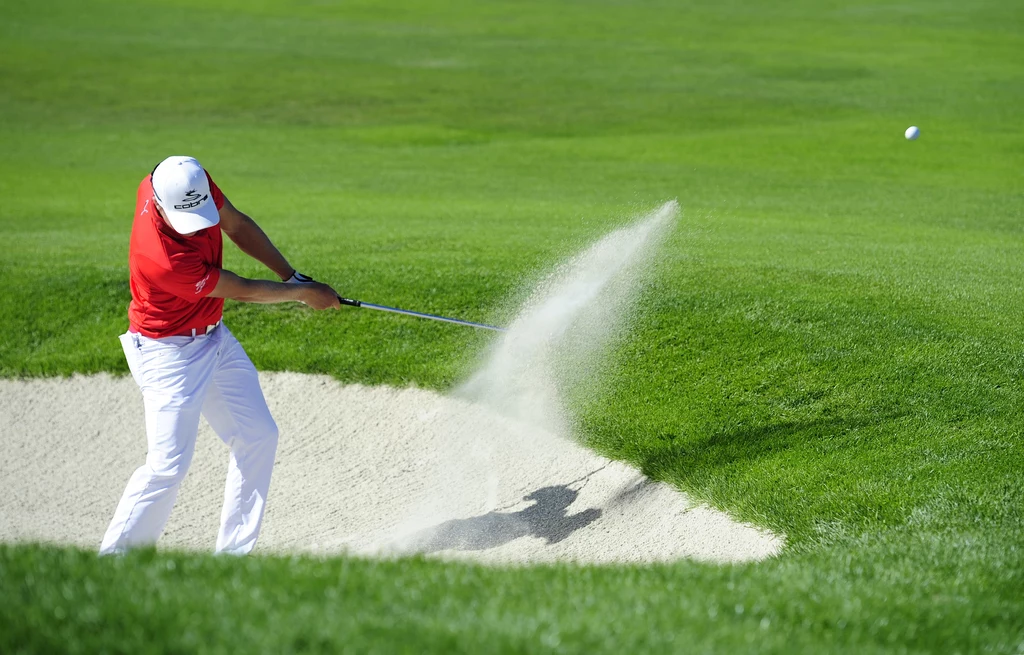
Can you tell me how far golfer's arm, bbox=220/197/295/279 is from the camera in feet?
23.8

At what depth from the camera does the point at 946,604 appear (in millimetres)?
5234

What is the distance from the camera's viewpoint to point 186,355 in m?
6.73

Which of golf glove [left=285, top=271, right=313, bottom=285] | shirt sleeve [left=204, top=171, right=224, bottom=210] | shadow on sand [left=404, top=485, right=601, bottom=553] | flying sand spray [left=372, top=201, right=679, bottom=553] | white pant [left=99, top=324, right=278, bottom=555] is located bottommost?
shadow on sand [left=404, top=485, right=601, bottom=553]

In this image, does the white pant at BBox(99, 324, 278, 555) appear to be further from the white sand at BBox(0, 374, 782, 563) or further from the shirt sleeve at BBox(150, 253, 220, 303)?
the white sand at BBox(0, 374, 782, 563)

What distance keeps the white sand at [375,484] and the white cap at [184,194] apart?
272cm

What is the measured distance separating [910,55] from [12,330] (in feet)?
113

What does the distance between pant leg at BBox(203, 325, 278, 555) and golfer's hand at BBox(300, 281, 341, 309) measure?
586 mm

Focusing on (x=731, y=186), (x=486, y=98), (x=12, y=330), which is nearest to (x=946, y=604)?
(x=12, y=330)

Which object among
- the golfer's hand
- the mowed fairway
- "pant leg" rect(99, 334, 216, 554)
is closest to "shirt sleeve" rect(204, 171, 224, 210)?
the golfer's hand

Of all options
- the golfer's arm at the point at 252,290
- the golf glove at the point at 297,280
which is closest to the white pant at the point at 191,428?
the golfer's arm at the point at 252,290

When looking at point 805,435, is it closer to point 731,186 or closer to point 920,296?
point 920,296

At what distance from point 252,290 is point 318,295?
0.56 metres

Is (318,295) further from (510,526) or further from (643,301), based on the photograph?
(643,301)

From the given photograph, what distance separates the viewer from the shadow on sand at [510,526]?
26.3 ft
